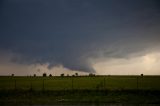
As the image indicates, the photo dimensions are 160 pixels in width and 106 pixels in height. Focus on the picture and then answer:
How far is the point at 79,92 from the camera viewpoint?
113 feet

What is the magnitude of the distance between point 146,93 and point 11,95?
51.4 ft

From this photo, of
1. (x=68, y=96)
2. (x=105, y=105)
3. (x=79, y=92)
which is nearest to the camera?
(x=105, y=105)

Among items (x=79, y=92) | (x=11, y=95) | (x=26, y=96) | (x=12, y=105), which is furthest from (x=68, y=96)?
(x=12, y=105)

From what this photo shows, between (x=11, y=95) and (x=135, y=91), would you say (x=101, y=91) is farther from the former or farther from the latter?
(x=11, y=95)

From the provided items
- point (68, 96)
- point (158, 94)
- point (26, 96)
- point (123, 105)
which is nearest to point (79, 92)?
point (68, 96)

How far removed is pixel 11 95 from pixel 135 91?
14.5m

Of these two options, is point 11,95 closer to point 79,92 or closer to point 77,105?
point 79,92

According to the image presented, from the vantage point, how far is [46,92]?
114 ft

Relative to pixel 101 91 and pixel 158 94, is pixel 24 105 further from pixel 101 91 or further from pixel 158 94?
pixel 158 94

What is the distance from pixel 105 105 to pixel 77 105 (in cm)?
225

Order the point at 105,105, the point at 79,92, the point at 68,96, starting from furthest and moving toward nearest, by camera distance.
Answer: the point at 79,92 → the point at 68,96 → the point at 105,105

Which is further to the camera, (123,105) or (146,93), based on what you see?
(146,93)

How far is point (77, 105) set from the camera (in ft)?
78.2

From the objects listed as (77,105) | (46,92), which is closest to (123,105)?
(77,105)
